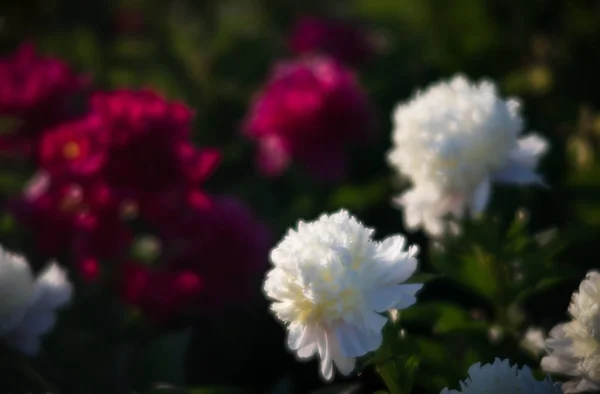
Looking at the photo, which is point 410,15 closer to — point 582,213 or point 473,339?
point 582,213

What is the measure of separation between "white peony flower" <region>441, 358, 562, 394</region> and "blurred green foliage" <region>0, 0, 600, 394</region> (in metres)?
0.07

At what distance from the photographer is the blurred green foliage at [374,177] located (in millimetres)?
914

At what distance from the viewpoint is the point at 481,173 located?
928mm

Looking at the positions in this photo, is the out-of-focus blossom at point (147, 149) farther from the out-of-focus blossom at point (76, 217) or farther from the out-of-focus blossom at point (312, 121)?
the out-of-focus blossom at point (312, 121)

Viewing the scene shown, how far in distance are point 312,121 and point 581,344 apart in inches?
32.4

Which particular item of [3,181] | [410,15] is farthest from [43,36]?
[410,15]

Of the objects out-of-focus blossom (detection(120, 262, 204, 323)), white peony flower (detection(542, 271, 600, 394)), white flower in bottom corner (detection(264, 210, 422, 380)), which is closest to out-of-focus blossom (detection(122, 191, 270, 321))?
out-of-focus blossom (detection(120, 262, 204, 323))

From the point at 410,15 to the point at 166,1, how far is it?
90 cm

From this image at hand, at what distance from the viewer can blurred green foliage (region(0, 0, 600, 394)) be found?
36.0 inches

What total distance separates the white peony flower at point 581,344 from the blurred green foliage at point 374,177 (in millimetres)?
111

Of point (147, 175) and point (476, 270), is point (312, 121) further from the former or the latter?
point (476, 270)

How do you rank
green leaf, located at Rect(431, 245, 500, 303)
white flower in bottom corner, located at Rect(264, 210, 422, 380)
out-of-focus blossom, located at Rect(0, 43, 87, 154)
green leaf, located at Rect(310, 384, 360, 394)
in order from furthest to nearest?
out-of-focus blossom, located at Rect(0, 43, 87, 154) → green leaf, located at Rect(431, 245, 500, 303) → green leaf, located at Rect(310, 384, 360, 394) → white flower in bottom corner, located at Rect(264, 210, 422, 380)

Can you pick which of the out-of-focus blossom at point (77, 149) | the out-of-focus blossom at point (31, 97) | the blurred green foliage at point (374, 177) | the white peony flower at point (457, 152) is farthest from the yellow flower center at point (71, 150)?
the white peony flower at point (457, 152)

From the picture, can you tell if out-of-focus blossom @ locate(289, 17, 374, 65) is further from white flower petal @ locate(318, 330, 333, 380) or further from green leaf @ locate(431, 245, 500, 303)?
white flower petal @ locate(318, 330, 333, 380)
